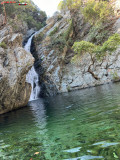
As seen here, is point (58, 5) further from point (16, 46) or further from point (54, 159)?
point (54, 159)

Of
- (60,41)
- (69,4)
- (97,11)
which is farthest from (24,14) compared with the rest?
(97,11)

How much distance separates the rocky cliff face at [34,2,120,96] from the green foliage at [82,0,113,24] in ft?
6.99

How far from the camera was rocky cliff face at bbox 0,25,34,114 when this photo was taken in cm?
1499

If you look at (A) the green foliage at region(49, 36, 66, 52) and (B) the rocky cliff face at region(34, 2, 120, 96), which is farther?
(A) the green foliage at region(49, 36, 66, 52)

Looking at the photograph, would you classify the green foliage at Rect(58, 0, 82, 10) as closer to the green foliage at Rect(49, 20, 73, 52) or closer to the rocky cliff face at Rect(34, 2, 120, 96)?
the rocky cliff face at Rect(34, 2, 120, 96)

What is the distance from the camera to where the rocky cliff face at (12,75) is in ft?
49.2

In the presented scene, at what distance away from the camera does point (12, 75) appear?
627 inches

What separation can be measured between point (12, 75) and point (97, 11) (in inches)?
1231

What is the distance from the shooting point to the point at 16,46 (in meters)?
20.3

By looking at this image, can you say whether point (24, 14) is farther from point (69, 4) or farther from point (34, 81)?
point (34, 81)

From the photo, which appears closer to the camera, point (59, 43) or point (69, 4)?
point (59, 43)

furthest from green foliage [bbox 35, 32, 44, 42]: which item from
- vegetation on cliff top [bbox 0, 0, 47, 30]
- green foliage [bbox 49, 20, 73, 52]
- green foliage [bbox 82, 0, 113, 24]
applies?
green foliage [bbox 82, 0, 113, 24]

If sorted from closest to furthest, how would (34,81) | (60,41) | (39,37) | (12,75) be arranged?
(12,75) < (34,81) < (60,41) < (39,37)

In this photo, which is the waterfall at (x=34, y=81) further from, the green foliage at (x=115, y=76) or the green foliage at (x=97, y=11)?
the green foliage at (x=97, y=11)
